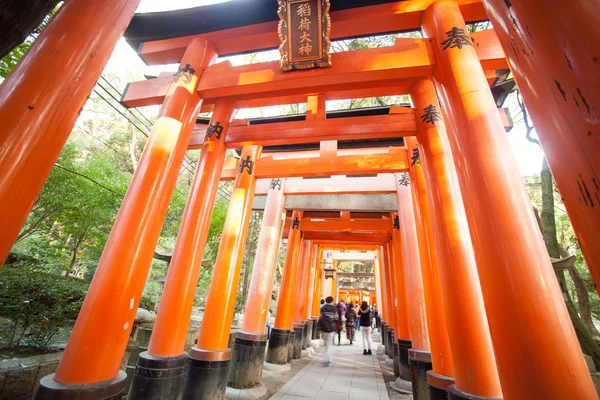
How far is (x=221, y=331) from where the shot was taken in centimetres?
426

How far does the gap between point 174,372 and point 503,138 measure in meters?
4.35

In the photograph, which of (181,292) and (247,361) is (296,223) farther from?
(181,292)

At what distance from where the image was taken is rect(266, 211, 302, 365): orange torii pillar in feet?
25.5

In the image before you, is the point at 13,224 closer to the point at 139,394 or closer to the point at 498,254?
the point at 139,394

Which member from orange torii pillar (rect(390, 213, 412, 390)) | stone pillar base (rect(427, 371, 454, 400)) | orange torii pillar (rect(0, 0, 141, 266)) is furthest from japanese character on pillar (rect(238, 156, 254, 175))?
orange torii pillar (rect(390, 213, 412, 390))

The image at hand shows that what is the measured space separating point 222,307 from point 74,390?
2.36 meters

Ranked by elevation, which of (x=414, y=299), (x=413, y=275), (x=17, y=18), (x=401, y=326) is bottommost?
(x=401, y=326)

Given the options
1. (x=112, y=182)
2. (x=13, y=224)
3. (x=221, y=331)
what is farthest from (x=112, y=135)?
(x=13, y=224)

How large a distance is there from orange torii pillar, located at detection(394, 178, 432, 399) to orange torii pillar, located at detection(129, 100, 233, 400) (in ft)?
12.9

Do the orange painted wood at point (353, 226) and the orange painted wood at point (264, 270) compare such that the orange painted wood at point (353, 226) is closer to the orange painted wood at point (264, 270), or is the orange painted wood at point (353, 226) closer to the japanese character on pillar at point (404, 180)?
the japanese character on pillar at point (404, 180)

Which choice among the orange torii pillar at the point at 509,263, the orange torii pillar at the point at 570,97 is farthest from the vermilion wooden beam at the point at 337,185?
the orange torii pillar at the point at 570,97

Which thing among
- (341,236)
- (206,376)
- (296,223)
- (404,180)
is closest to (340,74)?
(404,180)

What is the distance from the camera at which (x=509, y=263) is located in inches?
72.9

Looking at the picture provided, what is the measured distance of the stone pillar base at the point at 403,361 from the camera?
661cm
